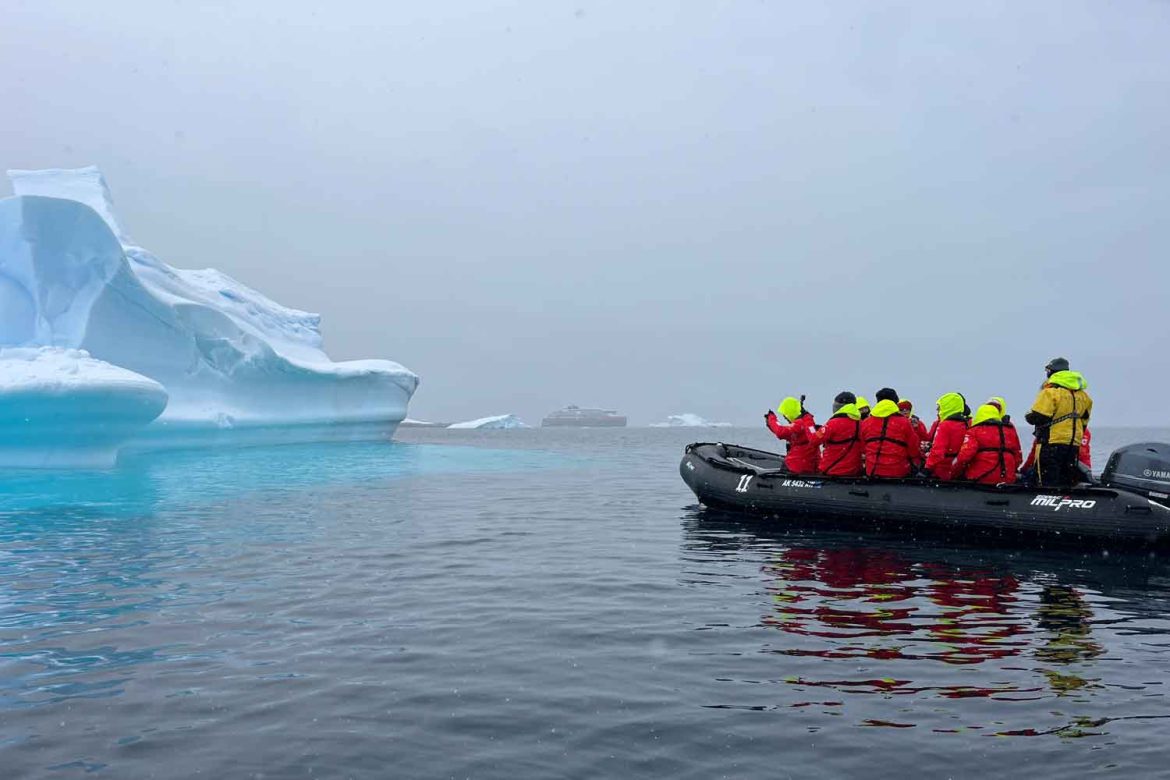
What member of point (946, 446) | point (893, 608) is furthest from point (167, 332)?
point (893, 608)

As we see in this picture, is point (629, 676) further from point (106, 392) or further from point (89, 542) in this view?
point (106, 392)

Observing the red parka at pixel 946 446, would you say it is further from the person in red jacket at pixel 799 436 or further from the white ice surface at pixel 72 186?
the white ice surface at pixel 72 186

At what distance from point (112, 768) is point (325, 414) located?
1446 inches

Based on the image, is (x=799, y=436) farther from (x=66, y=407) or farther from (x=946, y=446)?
(x=66, y=407)

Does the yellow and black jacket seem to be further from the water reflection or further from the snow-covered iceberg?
the snow-covered iceberg

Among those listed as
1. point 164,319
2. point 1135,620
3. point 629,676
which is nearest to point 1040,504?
point 1135,620

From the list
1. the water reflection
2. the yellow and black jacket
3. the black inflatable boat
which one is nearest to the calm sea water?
the water reflection

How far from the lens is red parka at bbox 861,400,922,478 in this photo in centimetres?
1138

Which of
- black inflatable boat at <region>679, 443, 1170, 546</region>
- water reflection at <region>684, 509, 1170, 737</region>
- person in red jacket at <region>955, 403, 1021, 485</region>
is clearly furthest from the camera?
person in red jacket at <region>955, 403, 1021, 485</region>

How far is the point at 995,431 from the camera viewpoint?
35.0 ft

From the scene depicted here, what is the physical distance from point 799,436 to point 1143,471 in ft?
13.8

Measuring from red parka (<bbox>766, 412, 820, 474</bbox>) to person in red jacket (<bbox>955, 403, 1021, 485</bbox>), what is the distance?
220cm

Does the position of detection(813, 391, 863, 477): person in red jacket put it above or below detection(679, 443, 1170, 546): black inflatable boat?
above


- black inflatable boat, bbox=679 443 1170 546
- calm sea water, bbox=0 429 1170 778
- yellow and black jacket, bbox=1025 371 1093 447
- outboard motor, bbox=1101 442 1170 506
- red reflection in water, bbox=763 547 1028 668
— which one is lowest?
calm sea water, bbox=0 429 1170 778
